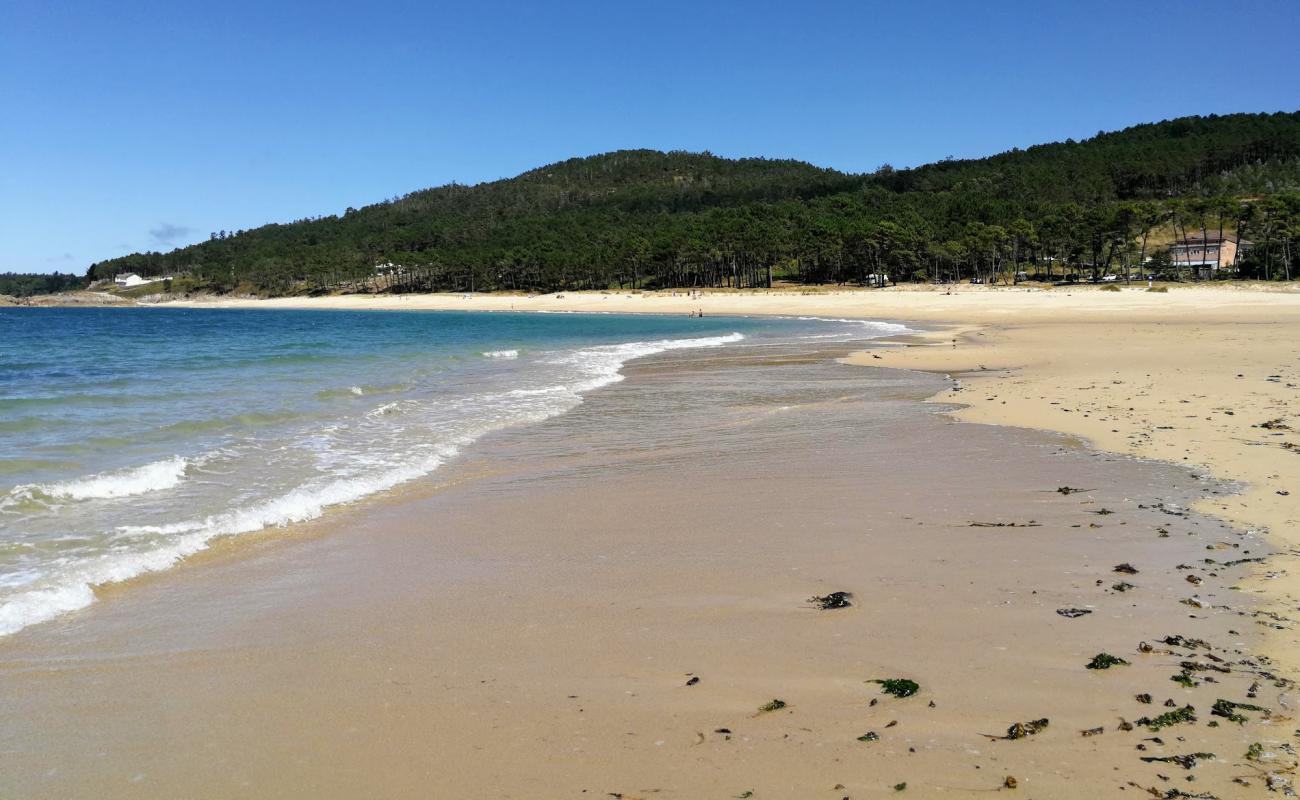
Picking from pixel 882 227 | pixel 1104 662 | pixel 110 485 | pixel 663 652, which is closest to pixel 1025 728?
pixel 1104 662

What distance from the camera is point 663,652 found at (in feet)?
13.9

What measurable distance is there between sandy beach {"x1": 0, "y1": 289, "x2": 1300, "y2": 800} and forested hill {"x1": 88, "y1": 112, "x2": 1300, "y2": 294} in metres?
71.9

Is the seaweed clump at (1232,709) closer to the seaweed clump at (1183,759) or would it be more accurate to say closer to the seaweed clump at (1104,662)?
the seaweed clump at (1183,759)

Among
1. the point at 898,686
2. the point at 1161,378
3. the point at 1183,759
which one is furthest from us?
the point at 1161,378

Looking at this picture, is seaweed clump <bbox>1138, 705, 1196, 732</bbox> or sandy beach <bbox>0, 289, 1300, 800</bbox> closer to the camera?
sandy beach <bbox>0, 289, 1300, 800</bbox>

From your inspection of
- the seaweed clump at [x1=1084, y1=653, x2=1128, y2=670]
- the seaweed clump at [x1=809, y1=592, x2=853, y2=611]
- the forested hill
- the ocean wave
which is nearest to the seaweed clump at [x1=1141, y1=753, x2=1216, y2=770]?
the seaweed clump at [x1=1084, y1=653, x2=1128, y2=670]

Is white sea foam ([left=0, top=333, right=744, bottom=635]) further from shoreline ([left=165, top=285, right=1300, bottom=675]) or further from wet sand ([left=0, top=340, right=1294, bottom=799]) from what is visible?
shoreline ([left=165, top=285, right=1300, bottom=675])

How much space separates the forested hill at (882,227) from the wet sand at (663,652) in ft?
241

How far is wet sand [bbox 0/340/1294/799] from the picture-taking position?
3160mm

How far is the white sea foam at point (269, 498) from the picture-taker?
538 cm

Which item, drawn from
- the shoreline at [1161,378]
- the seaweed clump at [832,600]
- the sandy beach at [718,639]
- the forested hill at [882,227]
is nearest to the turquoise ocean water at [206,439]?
the sandy beach at [718,639]

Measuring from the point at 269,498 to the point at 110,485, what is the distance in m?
1.90

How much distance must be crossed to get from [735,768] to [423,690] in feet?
5.27

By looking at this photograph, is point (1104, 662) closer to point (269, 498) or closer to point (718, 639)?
point (718, 639)
